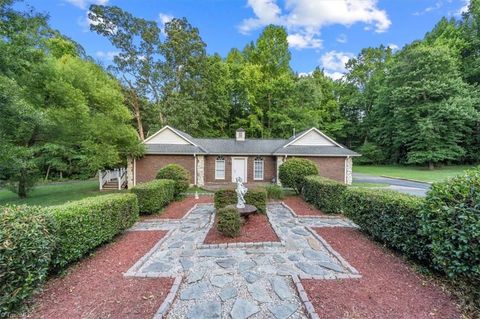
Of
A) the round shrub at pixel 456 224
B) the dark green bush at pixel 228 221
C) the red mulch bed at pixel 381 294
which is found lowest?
the red mulch bed at pixel 381 294

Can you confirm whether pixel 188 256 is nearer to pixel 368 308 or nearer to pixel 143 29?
pixel 368 308

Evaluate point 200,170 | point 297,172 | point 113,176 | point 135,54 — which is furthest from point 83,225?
point 135,54

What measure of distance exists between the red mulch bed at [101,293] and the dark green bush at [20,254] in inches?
14.2

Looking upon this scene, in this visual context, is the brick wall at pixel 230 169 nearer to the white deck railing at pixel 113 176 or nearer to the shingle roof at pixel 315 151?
the shingle roof at pixel 315 151

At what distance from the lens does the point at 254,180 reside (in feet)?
57.1

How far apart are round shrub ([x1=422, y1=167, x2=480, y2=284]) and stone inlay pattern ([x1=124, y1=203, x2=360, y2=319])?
4.43 feet

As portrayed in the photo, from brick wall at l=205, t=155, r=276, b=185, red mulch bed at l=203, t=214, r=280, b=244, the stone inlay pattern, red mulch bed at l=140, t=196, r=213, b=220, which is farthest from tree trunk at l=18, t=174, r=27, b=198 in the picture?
red mulch bed at l=203, t=214, r=280, b=244

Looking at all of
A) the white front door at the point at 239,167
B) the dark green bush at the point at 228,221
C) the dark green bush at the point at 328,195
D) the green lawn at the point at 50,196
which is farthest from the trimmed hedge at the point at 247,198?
the white front door at the point at 239,167

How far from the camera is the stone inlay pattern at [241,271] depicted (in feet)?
10.2

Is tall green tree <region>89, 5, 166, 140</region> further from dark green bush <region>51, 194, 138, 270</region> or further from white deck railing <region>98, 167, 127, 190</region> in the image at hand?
A: dark green bush <region>51, 194, 138, 270</region>

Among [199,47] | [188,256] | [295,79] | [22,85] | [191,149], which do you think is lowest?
[188,256]

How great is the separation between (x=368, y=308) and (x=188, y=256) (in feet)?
11.0

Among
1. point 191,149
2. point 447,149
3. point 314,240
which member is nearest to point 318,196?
point 314,240

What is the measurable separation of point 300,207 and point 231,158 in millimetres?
8791
